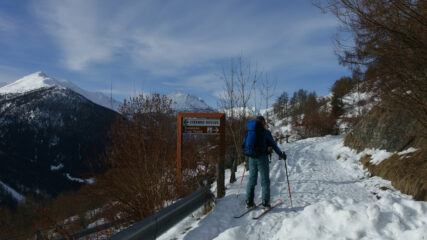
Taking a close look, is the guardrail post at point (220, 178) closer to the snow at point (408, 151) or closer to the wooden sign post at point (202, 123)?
the wooden sign post at point (202, 123)

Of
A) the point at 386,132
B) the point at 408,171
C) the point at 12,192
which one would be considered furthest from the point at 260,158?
the point at 12,192

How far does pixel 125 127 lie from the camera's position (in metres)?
9.13

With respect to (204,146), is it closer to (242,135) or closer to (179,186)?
(242,135)

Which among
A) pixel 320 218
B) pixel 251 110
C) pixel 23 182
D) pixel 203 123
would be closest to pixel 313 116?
pixel 251 110

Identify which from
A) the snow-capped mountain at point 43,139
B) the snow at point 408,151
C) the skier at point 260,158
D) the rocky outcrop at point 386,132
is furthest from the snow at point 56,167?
the skier at point 260,158

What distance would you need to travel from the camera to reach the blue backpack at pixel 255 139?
5.39 meters

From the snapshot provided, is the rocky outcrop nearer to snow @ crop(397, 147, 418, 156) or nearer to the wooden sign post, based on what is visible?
snow @ crop(397, 147, 418, 156)

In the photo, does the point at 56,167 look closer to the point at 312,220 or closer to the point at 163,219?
the point at 163,219

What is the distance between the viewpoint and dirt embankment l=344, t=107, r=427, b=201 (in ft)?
23.8

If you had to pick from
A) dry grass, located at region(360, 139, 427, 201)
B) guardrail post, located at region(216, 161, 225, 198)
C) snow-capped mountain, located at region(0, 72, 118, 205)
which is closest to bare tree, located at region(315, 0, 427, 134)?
dry grass, located at region(360, 139, 427, 201)

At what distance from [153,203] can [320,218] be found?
3.60 metres

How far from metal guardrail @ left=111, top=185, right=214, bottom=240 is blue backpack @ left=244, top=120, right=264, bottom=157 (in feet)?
4.14

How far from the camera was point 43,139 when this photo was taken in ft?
425

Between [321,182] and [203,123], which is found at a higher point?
[203,123]
